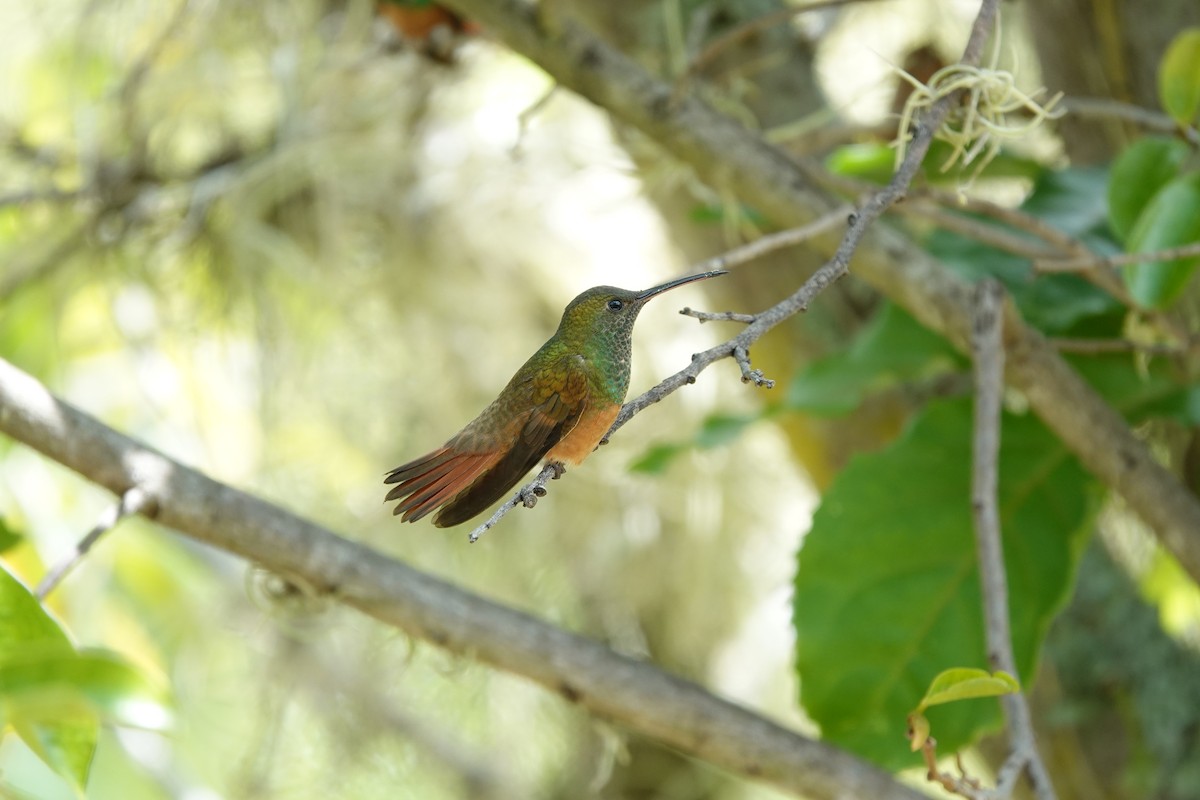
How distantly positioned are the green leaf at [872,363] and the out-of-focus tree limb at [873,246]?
21 centimetres

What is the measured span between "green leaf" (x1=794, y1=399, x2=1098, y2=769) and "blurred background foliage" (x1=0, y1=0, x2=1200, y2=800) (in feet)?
1.21

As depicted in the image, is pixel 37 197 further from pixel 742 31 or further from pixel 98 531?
pixel 742 31

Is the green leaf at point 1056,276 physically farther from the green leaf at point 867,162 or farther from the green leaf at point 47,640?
the green leaf at point 47,640

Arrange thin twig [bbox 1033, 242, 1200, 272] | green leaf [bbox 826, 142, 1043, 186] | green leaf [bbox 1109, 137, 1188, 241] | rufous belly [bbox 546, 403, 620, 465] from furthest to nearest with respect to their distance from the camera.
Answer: green leaf [bbox 826, 142, 1043, 186] → green leaf [bbox 1109, 137, 1188, 241] → thin twig [bbox 1033, 242, 1200, 272] → rufous belly [bbox 546, 403, 620, 465]

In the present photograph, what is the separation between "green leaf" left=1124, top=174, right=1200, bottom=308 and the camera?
3.16ft

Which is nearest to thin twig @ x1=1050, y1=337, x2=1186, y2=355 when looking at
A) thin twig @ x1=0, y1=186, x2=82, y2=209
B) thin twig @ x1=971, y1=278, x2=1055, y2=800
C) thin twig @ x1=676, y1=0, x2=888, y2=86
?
thin twig @ x1=971, y1=278, x2=1055, y2=800

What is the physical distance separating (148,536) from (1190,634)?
1.92 meters

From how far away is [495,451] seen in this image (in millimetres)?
582

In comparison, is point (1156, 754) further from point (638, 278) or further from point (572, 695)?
point (638, 278)

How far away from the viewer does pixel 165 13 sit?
6.95 feet

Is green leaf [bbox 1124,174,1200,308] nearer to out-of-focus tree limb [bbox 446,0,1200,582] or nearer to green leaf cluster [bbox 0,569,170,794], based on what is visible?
out-of-focus tree limb [bbox 446,0,1200,582]

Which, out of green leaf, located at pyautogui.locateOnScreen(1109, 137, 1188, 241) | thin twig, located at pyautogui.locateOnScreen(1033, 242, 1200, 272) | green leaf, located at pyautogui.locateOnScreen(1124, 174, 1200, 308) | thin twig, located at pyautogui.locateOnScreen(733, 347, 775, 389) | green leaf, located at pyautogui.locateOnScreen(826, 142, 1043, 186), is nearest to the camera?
thin twig, located at pyautogui.locateOnScreen(733, 347, 775, 389)

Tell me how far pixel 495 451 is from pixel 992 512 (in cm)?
48

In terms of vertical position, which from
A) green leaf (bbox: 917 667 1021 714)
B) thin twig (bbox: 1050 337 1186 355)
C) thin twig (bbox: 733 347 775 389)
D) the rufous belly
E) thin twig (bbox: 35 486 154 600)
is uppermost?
thin twig (bbox: 1050 337 1186 355)
